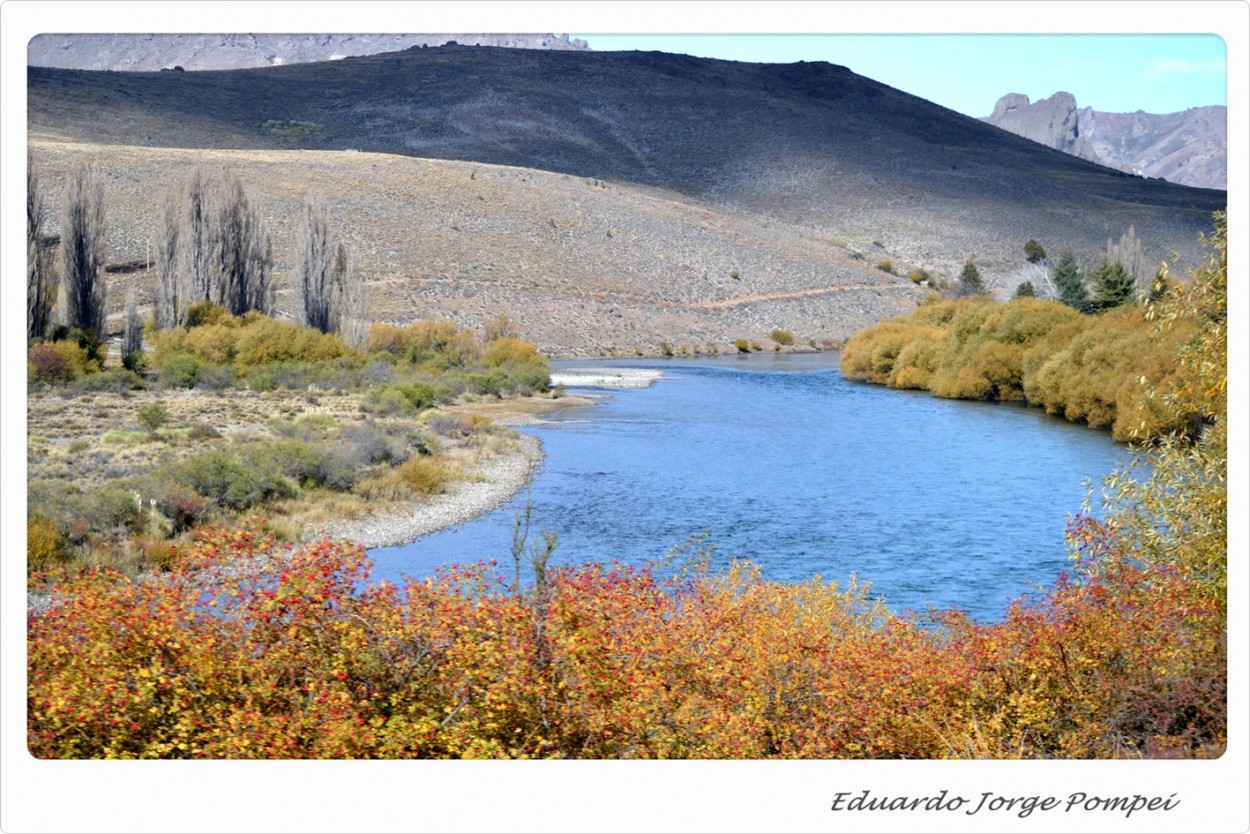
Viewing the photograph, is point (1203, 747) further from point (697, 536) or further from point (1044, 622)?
point (697, 536)

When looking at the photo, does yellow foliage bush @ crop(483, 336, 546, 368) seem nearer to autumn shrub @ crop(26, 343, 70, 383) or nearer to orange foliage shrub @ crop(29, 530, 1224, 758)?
autumn shrub @ crop(26, 343, 70, 383)

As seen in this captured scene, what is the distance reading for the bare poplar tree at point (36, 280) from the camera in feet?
70.0

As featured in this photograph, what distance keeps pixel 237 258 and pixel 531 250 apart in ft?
86.0

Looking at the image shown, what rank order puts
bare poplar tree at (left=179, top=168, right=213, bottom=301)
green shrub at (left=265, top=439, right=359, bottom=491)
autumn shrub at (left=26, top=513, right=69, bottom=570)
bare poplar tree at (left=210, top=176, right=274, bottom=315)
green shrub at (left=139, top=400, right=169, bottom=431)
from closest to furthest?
autumn shrub at (left=26, top=513, right=69, bottom=570) < green shrub at (left=265, top=439, right=359, bottom=491) < green shrub at (left=139, top=400, right=169, bottom=431) < bare poplar tree at (left=179, top=168, right=213, bottom=301) < bare poplar tree at (left=210, top=176, right=274, bottom=315)

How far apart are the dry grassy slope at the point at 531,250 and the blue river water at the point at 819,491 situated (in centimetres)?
1846

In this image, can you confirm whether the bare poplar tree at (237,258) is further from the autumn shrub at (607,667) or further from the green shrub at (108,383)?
the autumn shrub at (607,667)

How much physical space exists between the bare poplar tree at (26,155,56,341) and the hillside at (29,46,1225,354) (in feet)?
66.5

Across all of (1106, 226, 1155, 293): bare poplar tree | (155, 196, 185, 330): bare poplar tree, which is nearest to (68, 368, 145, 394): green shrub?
(155, 196, 185, 330): bare poplar tree

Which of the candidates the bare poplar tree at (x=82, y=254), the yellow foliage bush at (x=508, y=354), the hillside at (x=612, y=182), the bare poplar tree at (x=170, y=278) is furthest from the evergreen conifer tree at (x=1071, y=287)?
the bare poplar tree at (x=82, y=254)

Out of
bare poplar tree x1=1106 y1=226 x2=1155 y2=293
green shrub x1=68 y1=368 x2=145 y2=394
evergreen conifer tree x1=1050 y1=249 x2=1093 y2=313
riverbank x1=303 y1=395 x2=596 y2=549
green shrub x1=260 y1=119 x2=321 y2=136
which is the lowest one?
green shrub x1=68 y1=368 x2=145 y2=394

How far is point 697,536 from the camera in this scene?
46.7 feet

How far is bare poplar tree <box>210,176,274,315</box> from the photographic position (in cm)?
3244

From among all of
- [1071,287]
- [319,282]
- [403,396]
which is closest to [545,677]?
[403,396]

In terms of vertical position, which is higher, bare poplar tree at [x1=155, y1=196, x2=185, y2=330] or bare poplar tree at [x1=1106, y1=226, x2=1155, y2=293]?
bare poplar tree at [x1=1106, y1=226, x2=1155, y2=293]
